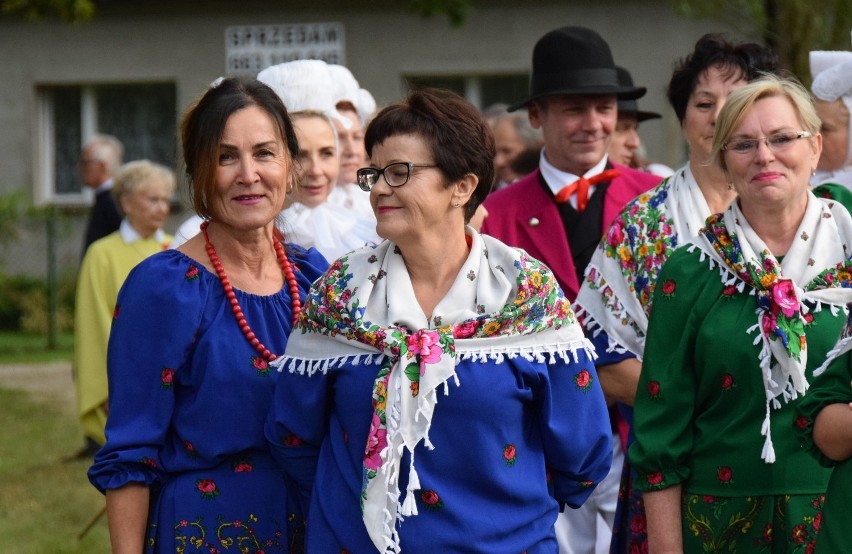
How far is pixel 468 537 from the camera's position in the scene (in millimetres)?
3094

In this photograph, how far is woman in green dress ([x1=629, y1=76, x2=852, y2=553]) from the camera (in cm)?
351

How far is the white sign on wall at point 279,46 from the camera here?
10.8 metres

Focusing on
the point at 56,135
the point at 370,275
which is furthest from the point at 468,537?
the point at 56,135

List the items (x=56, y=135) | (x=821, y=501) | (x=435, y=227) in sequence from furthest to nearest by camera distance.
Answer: (x=56, y=135)
(x=821, y=501)
(x=435, y=227)

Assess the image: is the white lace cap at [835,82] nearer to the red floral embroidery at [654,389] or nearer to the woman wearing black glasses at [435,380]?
the red floral embroidery at [654,389]

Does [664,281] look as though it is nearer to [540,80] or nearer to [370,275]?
[370,275]

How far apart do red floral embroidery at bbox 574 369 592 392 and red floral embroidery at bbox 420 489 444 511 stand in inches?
18.2

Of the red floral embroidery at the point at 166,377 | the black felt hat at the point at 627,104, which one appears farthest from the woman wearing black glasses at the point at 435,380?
the black felt hat at the point at 627,104

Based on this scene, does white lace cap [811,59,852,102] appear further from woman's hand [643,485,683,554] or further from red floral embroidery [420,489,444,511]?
red floral embroidery [420,489,444,511]

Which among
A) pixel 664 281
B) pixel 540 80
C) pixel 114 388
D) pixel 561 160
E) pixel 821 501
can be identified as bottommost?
pixel 821 501

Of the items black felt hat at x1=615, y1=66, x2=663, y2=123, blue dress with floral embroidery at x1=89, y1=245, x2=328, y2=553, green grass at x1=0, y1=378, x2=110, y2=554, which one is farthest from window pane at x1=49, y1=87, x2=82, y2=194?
blue dress with floral embroidery at x1=89, y1=245, x2=328, y2=553

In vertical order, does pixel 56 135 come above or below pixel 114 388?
above

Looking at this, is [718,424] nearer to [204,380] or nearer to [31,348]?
[204,380]

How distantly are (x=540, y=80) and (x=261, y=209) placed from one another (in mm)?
1904
